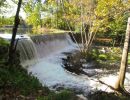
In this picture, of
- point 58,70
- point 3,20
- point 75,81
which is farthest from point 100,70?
point 3,20

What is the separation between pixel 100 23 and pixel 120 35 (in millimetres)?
10913

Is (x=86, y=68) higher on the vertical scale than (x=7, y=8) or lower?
lower

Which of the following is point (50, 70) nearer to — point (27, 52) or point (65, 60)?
point (27, 52)

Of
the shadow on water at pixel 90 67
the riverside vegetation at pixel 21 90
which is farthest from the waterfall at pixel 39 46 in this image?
the riverside vegetation at pixel 21 90

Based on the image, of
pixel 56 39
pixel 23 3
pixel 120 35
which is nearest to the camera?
pixel 23 3

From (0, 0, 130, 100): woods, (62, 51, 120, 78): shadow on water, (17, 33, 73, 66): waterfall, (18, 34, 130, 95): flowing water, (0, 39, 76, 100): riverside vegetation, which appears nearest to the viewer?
(0, 39, 76, 100): riverside vegetation

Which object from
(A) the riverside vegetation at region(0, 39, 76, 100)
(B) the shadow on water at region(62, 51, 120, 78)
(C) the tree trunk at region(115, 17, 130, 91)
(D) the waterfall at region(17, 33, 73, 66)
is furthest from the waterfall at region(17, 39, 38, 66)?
(C) the tree trunk at region(115, 17, 130, 91)

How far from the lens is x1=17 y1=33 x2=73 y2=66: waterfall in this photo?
52.8 feet

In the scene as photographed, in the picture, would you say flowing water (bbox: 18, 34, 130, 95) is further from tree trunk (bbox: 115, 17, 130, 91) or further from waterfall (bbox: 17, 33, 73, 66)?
tree trunk (bbox: 115, 17, 130, 91)

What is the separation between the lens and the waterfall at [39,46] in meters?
16.1

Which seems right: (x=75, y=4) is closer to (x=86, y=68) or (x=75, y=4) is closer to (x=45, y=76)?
(x=86, y=68)

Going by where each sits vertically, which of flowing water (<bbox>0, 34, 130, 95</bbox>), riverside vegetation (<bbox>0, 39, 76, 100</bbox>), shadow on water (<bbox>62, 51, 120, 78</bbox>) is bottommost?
shadow on water (<bbox>62, 51, 120, 78</bbox>)

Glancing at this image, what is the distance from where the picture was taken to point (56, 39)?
25.9m

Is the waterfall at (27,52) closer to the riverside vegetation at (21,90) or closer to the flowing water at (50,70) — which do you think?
the flowing water at (50,70)
